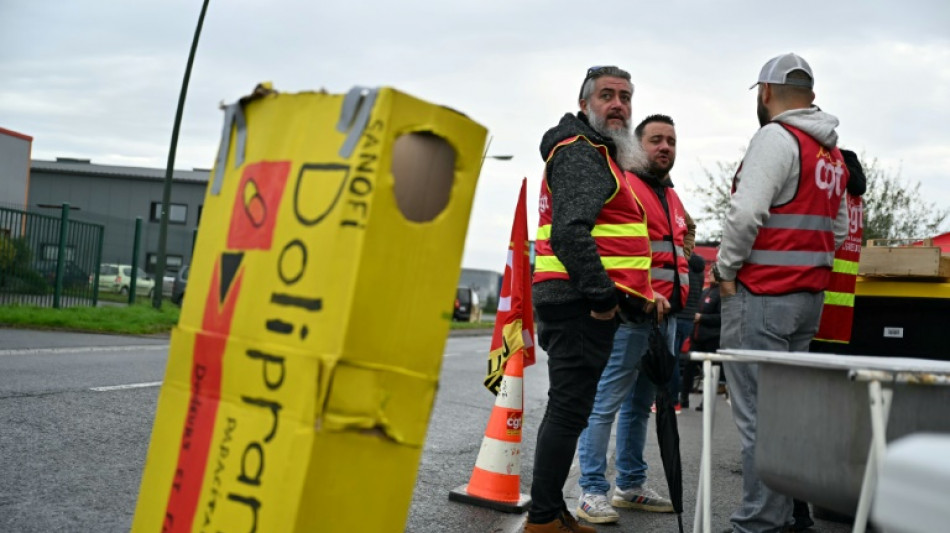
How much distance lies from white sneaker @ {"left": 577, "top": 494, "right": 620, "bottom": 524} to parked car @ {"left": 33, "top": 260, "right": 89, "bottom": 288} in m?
17.1

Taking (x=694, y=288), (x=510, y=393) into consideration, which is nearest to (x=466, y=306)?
(x=694, y=288)

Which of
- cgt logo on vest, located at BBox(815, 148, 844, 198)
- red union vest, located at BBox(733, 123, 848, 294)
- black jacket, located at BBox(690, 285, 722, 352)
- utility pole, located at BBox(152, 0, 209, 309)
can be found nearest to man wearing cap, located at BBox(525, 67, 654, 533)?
red union vest, located at BBox(733, 123, 848, 294)

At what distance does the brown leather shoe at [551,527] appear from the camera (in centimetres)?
416

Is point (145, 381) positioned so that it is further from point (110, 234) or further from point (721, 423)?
point (110, 234)

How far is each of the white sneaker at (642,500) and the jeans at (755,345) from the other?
125 cm

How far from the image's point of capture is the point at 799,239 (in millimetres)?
4094

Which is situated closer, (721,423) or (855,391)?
(855,391)

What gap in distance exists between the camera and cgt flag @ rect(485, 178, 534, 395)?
5363mm

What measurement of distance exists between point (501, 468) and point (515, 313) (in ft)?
2.82

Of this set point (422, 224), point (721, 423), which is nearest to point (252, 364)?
point (422, 224)

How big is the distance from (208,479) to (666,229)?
11.7ft

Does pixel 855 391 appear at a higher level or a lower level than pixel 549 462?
higher

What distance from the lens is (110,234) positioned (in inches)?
980

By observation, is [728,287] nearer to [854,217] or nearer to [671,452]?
[671,452]
